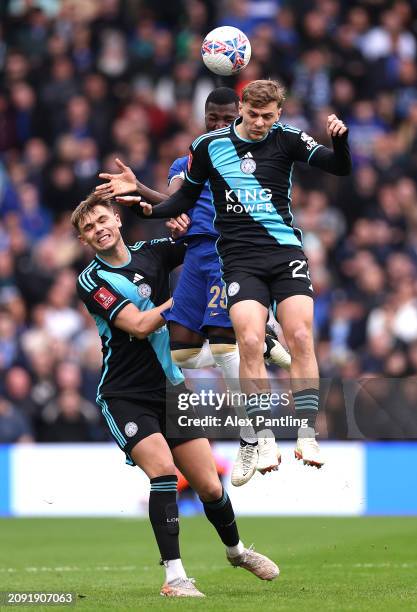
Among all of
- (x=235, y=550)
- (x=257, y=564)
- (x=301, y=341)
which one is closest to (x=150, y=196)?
(x=301, y=341)

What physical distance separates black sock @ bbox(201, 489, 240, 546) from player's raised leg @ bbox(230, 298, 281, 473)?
0.91 meters

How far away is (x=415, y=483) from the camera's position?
16219 millimetres

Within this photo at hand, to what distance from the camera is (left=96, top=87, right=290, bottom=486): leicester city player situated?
10148 mm

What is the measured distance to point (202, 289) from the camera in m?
10.3

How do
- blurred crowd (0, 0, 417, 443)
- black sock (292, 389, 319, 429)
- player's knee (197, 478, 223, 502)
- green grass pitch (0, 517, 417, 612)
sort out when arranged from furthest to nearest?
blurred crowd (0, 0, 417, 443) < player's knee (197, 478, 223, 502) < black sock (292, 389, 319, 429) < green grass pitch (0, 517, 417, 612)

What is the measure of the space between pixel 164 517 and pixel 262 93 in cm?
296

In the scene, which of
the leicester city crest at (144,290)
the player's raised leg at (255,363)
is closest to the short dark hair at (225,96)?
the leicester city crest at (144,290)

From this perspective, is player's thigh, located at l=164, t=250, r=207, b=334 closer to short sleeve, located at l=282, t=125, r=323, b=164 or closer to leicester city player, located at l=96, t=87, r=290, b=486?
leicester city player, located at l=96, t=87, r=290, b=486

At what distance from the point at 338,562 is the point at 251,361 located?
10.7ft

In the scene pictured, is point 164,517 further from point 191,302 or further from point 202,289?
point 202,289

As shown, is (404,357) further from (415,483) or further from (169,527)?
(169,527)

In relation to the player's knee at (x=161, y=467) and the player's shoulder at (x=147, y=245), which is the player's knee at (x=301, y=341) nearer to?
the player's knee at (x=161, y=467)

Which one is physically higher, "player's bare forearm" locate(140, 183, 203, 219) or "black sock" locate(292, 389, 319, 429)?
"player's bare forearm" locate(140, 183, 203, 219)

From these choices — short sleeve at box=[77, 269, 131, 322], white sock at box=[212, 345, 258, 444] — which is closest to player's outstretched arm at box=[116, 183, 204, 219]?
short sleeve at box=[77, 269, 131, 322]
